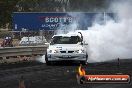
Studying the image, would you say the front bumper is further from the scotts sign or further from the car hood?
the scotts sign

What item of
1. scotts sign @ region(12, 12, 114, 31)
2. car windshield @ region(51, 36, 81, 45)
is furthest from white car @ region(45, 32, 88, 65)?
scotts sign @ region(12, 12, 114, 31)

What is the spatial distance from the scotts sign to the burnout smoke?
19111 millimetres

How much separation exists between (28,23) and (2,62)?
86.0 ft

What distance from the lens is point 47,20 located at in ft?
171

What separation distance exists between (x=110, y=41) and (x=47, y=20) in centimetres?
2458

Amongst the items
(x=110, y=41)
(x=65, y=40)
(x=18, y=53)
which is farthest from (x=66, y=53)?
(x=110, y=41)

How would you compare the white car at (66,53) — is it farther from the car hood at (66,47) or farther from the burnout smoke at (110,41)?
the burnout smoke at (110,41)

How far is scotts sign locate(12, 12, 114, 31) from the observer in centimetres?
4983

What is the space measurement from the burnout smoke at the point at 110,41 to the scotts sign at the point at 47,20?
62.7 feet

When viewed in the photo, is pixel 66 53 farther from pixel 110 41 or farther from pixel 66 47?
pixel 110 41

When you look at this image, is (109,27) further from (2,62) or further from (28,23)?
(28,23)

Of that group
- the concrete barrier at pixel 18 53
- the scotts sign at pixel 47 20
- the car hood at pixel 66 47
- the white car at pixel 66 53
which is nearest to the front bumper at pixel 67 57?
the white car at pixel 66 53

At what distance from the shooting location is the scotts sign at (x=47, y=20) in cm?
4983

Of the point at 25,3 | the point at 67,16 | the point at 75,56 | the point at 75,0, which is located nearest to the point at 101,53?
the point at 75,56
